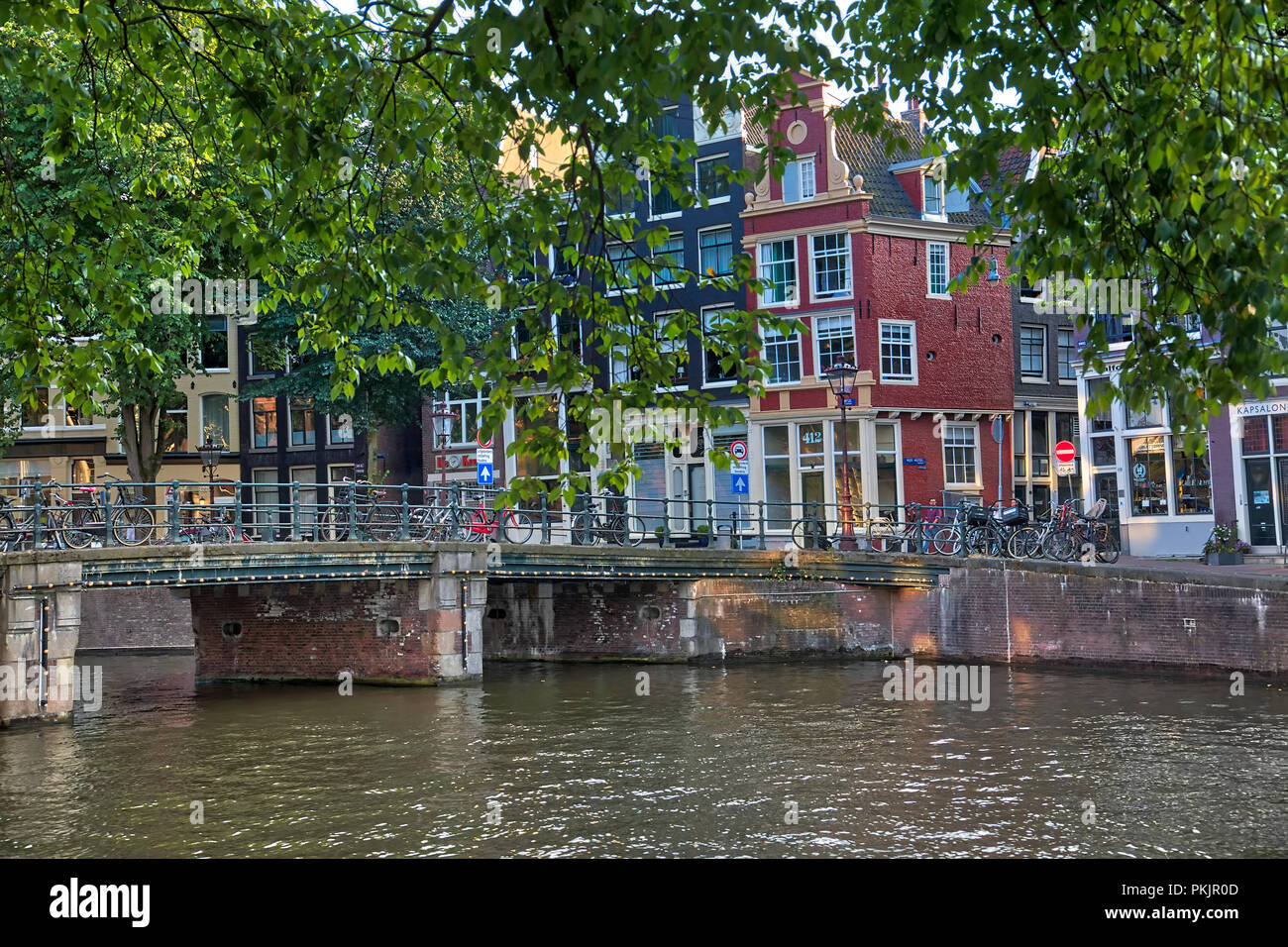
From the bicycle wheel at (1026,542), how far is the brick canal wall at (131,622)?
62.7 feet

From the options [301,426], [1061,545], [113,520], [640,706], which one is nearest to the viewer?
[640,706]

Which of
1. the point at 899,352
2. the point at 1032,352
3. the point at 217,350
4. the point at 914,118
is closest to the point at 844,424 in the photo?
the point at 899,352

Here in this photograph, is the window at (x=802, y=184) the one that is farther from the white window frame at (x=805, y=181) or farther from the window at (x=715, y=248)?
the window at (x=715, y=248)

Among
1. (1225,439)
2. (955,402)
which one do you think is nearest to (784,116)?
(955,402)

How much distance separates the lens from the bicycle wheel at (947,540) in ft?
89.2

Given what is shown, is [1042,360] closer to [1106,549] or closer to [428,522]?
[1106,549]

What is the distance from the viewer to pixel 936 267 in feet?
116

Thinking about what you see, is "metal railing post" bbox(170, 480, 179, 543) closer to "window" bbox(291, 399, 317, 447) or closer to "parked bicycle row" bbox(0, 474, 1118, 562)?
"parked bicycle row" bbox(0, 474, 1118, 562)

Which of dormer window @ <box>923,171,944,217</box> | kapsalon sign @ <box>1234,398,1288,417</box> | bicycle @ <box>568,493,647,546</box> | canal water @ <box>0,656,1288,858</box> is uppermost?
dormer window @ <box>923,171,944,217</box>

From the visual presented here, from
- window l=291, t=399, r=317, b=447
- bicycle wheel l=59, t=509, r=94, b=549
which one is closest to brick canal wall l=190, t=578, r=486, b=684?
bicycle wheel l=59, t=509, r=94, b=549

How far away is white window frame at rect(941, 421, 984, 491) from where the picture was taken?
35.2m

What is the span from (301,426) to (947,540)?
2341 centimetres

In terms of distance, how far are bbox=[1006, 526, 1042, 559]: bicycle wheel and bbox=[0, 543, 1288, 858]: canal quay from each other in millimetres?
609

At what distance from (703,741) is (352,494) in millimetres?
8197
